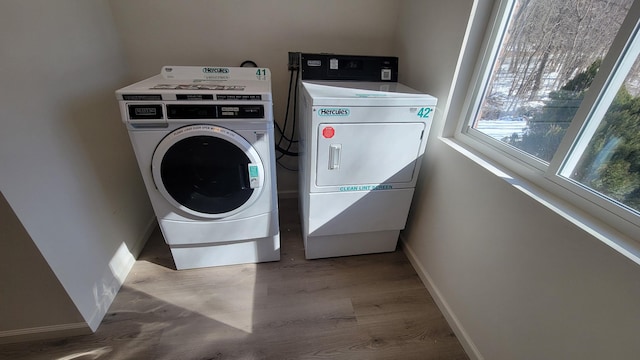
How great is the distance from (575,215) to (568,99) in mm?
399

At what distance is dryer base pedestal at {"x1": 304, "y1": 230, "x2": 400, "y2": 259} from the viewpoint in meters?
1.62

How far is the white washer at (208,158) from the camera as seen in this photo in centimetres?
112

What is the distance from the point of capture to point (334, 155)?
130 centimetres

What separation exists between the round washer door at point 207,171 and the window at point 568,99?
112cm

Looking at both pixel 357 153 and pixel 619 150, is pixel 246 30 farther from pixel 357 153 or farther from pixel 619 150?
pixel 619 150

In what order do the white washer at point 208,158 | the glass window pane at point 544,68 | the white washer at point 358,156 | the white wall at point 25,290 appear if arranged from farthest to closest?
the white washer at point 358,156 → the white washer at point 208,158 → the white wall at point 25,290 → the glass window pane at point 544,68

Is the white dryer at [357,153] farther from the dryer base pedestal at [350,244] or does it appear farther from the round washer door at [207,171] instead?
the round washer door at [207,171]

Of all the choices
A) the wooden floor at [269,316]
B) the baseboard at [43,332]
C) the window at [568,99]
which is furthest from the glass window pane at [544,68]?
the baseboard at [43,332]

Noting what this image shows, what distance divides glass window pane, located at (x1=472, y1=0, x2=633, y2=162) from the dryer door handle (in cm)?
71

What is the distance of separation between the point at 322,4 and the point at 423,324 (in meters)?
2.00

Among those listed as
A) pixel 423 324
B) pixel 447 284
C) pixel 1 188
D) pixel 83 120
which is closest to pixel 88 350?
pixel 1 188

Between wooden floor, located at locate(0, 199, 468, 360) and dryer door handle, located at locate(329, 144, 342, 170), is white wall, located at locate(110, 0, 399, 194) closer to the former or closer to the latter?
dryer door handle, located at locate(329, 144, 342, 170)

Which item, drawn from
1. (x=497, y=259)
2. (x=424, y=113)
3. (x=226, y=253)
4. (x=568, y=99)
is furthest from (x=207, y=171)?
(x=568, y=99)

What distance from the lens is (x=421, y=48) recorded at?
1.56 m
